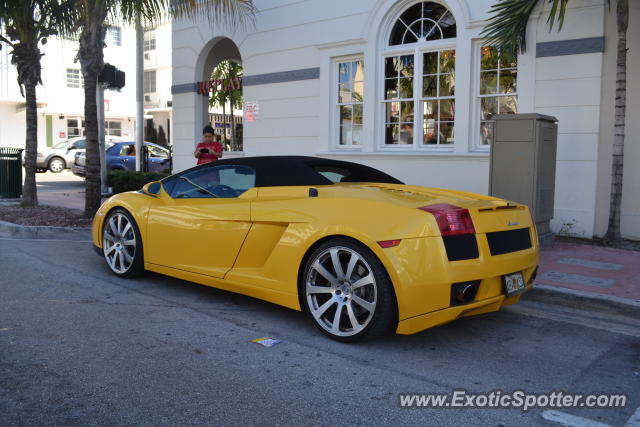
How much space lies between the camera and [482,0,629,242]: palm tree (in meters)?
7.82

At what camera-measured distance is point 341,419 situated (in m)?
3.27

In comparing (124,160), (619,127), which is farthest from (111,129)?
(619,127)

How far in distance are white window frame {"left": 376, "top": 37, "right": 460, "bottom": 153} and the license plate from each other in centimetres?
580

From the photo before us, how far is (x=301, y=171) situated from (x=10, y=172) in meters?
10.8

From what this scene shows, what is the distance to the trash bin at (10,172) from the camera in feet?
44.6

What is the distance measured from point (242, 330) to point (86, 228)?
5885 millimetres

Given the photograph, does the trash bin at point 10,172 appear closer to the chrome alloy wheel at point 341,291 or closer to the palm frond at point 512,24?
the palm frond at point 512,24

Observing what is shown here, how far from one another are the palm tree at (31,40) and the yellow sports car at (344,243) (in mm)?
6504

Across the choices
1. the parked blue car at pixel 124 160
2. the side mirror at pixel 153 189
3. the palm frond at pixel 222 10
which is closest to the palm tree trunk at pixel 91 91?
the palm frond at pixel 222 10

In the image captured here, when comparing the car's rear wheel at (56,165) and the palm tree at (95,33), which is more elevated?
the palm tree at (95,33)

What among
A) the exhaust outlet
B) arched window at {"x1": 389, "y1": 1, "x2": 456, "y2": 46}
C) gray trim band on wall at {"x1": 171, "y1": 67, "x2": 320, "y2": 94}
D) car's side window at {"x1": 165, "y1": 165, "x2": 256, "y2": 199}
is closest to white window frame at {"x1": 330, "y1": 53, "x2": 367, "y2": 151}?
gray trim band on wall at {"x1": 171, "y1": 67, "x2": 320, "y2": 94}

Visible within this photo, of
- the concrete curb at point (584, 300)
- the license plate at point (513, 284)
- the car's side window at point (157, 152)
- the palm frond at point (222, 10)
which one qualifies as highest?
the palm frond at point (222, 10)

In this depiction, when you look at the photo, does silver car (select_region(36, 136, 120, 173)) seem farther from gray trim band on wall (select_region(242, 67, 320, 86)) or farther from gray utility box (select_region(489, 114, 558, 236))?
gray utility box (select_region(489, 114, 558, 236))

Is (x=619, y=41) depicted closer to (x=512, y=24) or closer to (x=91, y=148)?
(x=512, y=24)
